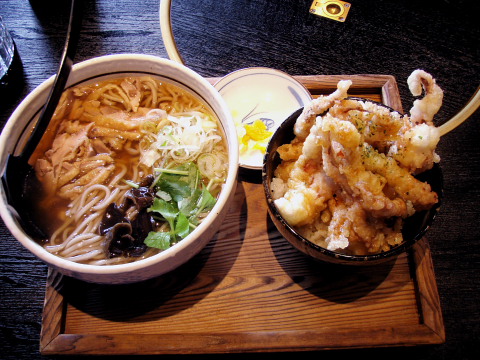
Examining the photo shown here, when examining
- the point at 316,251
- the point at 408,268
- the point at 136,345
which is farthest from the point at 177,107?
the point at 408,268

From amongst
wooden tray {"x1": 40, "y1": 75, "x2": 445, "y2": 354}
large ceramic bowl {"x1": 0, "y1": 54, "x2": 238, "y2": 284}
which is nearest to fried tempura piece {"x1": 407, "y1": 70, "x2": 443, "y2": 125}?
wooden tray {"x1": 40, "y1": 75, "x2": 445, "y2": 354}

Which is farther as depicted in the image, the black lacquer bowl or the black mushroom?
the black mushroom

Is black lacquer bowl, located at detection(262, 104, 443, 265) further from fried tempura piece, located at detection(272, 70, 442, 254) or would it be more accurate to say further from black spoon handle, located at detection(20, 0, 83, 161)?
black spoon handle, located at detection(20, 0, 83, 161)

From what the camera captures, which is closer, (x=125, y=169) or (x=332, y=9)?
(x=125, y=169)

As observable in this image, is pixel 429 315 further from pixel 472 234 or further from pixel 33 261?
pixel 33 261

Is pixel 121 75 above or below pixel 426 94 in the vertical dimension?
below

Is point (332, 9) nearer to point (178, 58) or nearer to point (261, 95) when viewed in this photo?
point (261, 95)

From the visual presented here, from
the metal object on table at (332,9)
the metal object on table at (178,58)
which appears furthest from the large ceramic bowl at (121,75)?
the metal object on table at (332,9)

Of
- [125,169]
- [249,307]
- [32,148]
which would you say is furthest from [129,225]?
[249,307]
